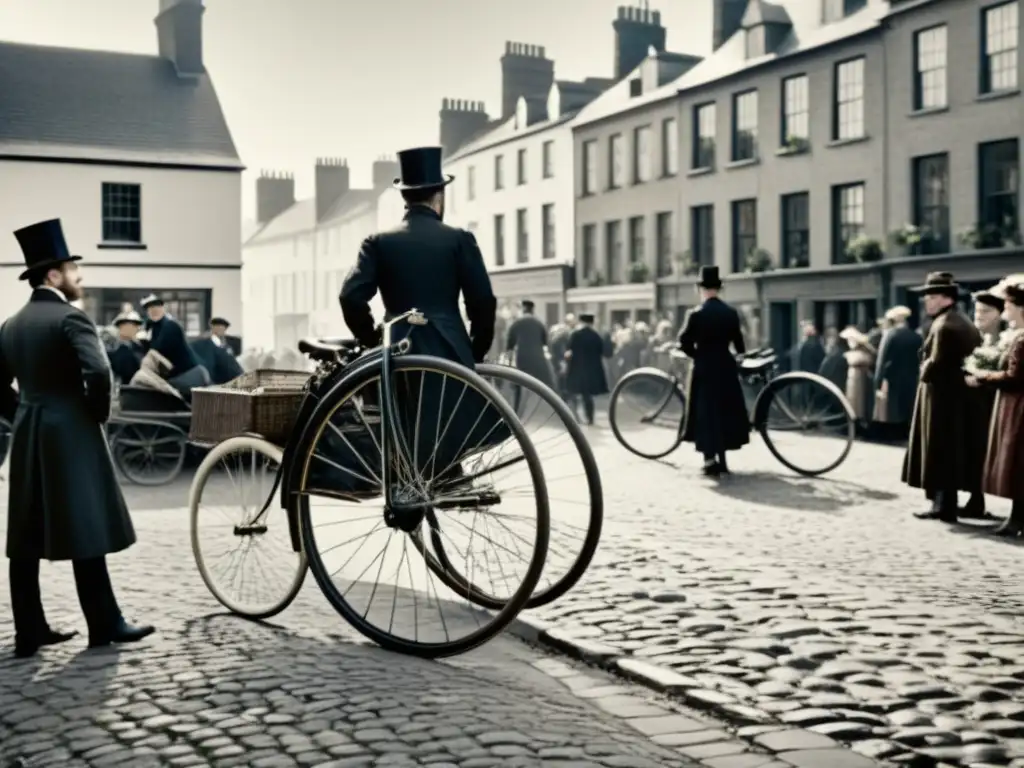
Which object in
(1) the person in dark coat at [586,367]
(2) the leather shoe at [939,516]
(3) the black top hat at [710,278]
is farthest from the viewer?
(1) the person in dark coat at [586,367]

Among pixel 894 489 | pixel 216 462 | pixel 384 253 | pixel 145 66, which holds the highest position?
pixel 145 66

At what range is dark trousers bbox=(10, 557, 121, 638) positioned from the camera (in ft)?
19.0

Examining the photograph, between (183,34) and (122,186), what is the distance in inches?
252

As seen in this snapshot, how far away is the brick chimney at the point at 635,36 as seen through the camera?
46.4 m

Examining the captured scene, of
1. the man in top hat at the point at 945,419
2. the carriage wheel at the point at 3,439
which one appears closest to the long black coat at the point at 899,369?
the man in top hat at the point at 945,419

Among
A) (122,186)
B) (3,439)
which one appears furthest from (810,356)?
(122,186)

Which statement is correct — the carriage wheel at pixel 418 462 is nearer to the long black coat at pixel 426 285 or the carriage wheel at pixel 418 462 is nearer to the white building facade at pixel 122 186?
the long black coat at pixel 426 285

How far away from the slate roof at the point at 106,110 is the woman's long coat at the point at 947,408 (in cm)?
3019

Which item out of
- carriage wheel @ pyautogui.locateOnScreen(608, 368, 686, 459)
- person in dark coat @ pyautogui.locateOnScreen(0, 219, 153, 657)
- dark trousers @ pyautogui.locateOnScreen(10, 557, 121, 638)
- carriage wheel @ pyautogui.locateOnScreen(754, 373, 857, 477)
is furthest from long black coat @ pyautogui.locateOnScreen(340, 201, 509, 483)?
carriage wheel @ pyautogui.locateOnScreen(608, 368, 686, 459)

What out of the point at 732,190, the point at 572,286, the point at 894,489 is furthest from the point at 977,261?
the point at 572,286

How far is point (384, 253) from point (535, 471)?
5.22ft

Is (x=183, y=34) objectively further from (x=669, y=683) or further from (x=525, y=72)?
(x=669, y=683)

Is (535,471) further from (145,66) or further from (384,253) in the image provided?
(145,66)

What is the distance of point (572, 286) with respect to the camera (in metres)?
45.5
